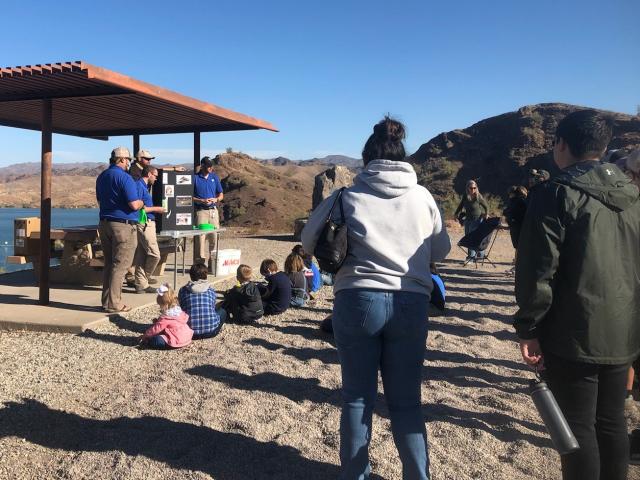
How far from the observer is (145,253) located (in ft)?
25.6

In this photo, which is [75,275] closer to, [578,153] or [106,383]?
[106,383]

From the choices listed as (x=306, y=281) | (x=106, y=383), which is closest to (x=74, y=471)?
(x=106, y=383)

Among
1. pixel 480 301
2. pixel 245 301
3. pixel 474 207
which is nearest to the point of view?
pixel 245 301

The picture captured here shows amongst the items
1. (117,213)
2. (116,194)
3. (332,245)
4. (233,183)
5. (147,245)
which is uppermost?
(233,183)

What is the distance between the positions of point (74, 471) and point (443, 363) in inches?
130

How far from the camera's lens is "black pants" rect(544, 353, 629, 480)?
231cm

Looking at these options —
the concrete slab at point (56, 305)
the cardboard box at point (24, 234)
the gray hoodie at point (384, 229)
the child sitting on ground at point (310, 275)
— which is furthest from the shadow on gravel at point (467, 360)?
the cardboard box at point (24, 234)

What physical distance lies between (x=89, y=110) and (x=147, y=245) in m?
2.59

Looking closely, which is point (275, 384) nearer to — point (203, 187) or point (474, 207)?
point (203, 187)

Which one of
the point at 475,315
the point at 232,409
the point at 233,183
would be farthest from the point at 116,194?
the point at 233,183

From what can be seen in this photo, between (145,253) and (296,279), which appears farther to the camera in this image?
(145,253)

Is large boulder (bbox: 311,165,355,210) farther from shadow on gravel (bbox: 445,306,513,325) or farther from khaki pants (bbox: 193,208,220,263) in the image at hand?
shadow on gravel (bbox: 445,306,513,325)

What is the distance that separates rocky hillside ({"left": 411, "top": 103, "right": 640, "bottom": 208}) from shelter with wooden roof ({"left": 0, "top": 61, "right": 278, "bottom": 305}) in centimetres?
2629

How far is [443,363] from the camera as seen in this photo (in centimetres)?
523
